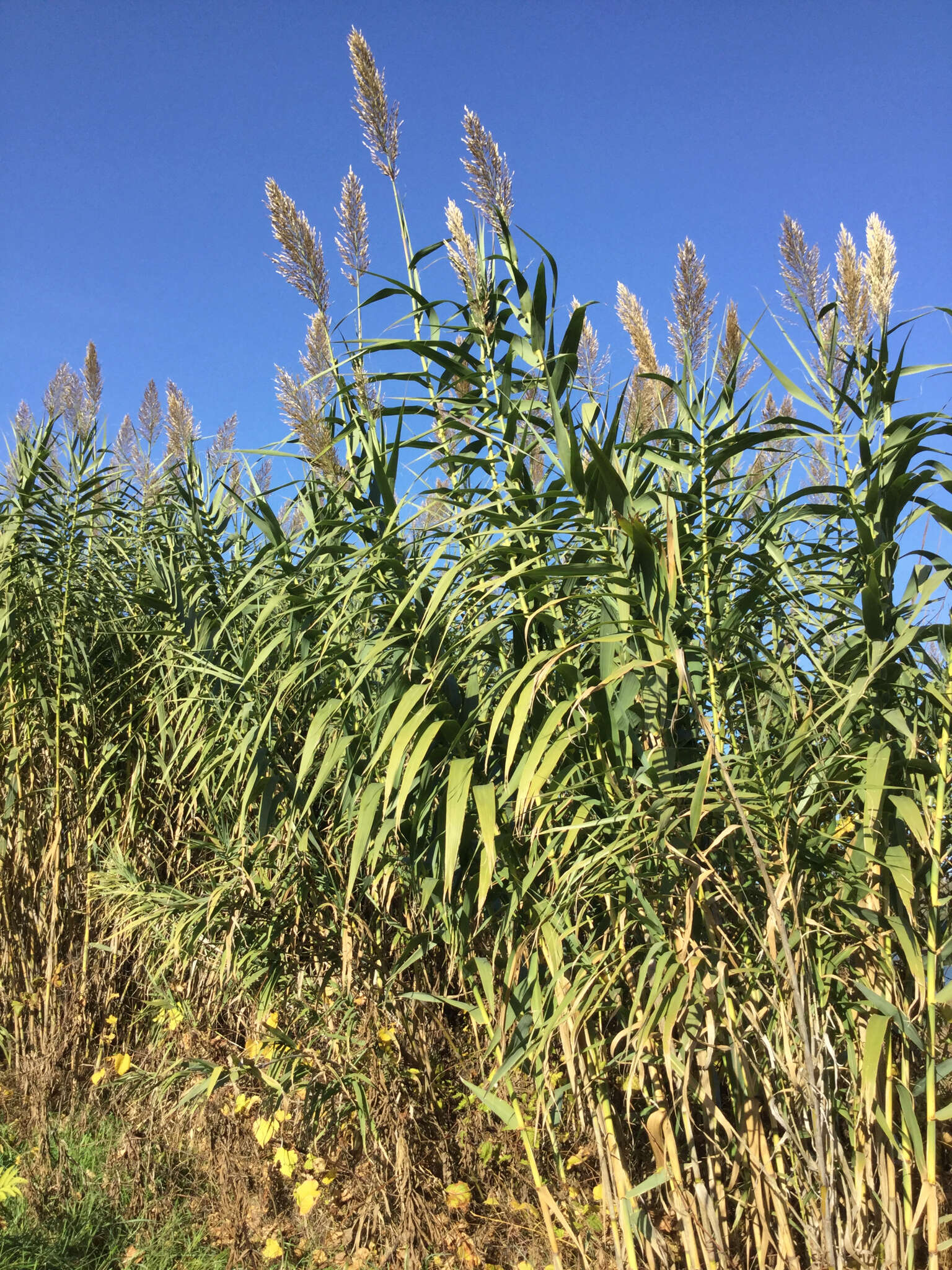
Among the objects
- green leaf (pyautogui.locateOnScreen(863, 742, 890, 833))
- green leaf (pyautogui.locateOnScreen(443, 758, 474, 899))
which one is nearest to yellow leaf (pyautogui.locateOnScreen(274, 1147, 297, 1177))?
green leaf (pyautogui.locateOnScreen(443, 758, 474, 899))

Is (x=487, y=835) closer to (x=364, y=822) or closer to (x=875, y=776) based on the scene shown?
(x=364, y=822)

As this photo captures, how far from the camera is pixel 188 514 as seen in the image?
2996 millimetres

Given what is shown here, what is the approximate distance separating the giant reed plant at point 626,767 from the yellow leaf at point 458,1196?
205 mm

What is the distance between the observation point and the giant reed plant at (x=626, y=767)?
1.34 metres

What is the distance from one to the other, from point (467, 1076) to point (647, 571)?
1569mm

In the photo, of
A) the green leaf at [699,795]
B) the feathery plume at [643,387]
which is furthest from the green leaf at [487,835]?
the feathery plume at [643,387]

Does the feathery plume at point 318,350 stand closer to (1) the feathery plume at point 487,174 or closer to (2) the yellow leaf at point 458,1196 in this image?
Answer: (1) the feathery plume at point 487,174

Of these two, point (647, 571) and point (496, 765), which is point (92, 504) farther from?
point (647, 571)

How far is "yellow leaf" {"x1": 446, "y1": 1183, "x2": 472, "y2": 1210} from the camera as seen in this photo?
210 centimetres

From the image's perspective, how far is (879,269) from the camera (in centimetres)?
196

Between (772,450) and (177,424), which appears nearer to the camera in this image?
(772,450)

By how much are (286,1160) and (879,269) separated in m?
2.68

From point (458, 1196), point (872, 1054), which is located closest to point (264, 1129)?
point (458, 1196)

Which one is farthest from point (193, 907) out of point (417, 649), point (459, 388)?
point (459, 388)
